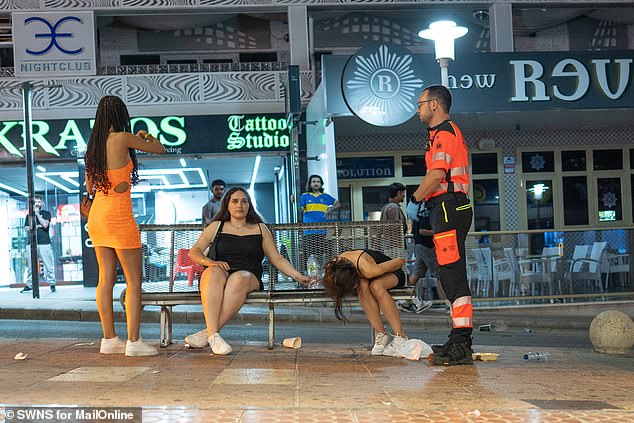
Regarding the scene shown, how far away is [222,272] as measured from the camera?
23.7 feet

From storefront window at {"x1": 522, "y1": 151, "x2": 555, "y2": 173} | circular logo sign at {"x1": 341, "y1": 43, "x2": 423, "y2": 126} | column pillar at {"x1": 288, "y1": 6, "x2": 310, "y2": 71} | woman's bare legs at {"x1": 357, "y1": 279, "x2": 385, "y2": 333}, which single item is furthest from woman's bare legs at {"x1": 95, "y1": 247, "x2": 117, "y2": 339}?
storefront window at {"x1": 522, "y1": 151, "x2": 555, "y2": 173}

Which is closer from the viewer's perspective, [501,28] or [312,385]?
[312,385]

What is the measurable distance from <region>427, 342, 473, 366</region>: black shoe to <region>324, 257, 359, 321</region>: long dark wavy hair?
864 mm

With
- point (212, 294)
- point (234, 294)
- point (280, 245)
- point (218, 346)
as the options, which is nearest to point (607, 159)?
point (280, 245)

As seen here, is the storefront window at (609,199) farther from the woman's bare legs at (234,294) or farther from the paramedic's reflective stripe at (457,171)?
the woman's bare legs at (234,294)

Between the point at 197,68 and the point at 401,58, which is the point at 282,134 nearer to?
the point at 197,68

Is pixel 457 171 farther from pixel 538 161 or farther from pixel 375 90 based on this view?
pixel 538 161

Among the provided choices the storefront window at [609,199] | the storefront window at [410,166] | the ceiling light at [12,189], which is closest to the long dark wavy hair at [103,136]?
the ceiling light at [12,189]

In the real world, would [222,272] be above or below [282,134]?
below

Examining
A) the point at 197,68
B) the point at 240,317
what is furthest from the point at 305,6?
the point at 240,317

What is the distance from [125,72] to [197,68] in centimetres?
167

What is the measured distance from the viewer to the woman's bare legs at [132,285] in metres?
6.95

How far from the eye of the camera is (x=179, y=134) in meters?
20.9

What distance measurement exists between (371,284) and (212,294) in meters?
1.23
